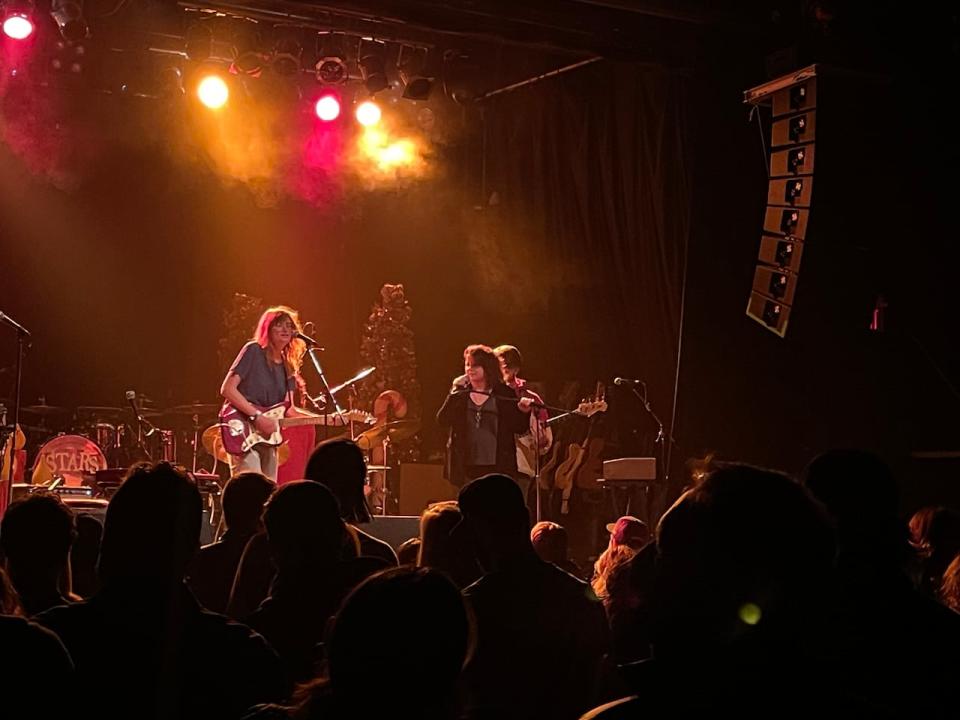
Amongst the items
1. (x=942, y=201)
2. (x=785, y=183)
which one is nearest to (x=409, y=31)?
(x=785, y=183)

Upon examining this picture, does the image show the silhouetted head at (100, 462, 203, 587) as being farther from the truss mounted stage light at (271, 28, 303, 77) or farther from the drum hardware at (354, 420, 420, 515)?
the drum hardware at (354, 420, 420, 515)

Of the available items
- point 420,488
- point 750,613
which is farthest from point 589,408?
point 750,613

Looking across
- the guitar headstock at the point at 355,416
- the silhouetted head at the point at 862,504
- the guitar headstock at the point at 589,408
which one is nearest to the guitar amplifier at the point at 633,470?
the guitar headstock at the point at 589,408

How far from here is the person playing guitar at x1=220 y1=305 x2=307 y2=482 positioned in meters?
9.32

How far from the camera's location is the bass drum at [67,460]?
11711 millimetres

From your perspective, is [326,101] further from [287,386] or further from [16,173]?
[16,173]

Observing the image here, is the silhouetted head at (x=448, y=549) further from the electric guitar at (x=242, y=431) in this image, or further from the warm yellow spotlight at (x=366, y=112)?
the warm yellow spotlight at (x=366, y=112)

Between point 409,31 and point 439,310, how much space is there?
6468 millimetres

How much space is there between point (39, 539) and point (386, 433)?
9515mm

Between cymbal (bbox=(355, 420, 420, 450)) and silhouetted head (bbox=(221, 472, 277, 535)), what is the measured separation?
25.9 ft

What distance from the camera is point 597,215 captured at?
1172cm

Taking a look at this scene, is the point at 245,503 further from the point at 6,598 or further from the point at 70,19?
the point at 70,19

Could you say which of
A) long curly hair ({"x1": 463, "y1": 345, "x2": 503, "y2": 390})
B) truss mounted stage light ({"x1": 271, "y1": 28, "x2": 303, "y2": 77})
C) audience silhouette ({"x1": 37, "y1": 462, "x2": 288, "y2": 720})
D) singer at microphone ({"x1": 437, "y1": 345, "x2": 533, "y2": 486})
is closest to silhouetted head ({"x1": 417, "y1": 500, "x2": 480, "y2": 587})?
audience silhouette ({"x1": 37, "y1": 462, "x2": 288, "y2": 720})

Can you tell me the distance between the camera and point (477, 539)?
3.46 metres
